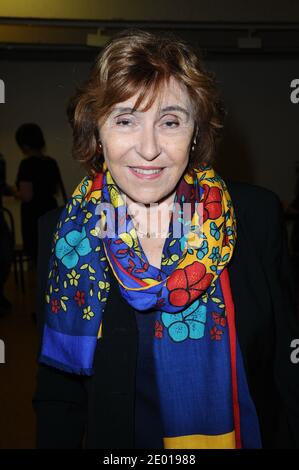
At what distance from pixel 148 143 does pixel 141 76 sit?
0.16 m

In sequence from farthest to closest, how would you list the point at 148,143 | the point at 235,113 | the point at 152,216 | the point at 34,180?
the point at 235,113
the point at 34,180
the point at 152,216
the point at 148,143

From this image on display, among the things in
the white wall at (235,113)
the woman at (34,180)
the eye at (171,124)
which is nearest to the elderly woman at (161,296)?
the eye at (171,124)

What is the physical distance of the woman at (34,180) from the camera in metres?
4.14

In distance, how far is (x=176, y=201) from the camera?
4.48 feet

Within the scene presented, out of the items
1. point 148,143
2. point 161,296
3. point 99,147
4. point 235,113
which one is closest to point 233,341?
point 161,296

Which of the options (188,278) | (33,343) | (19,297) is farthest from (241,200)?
(19,297)

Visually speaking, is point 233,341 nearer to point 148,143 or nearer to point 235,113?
point 148,143

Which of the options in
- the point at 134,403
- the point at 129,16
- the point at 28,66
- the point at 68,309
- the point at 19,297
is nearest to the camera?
the point at 134,403

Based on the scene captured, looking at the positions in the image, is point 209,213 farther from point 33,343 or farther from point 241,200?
point 33,343

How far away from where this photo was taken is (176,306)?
4.09ft

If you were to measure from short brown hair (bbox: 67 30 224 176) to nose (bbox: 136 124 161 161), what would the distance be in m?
0.06

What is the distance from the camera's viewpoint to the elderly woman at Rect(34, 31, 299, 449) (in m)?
1.20

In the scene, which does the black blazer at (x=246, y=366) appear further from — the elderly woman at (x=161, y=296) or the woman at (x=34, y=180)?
the woman at (x=34, y=180)

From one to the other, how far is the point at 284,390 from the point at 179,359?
279 mm
